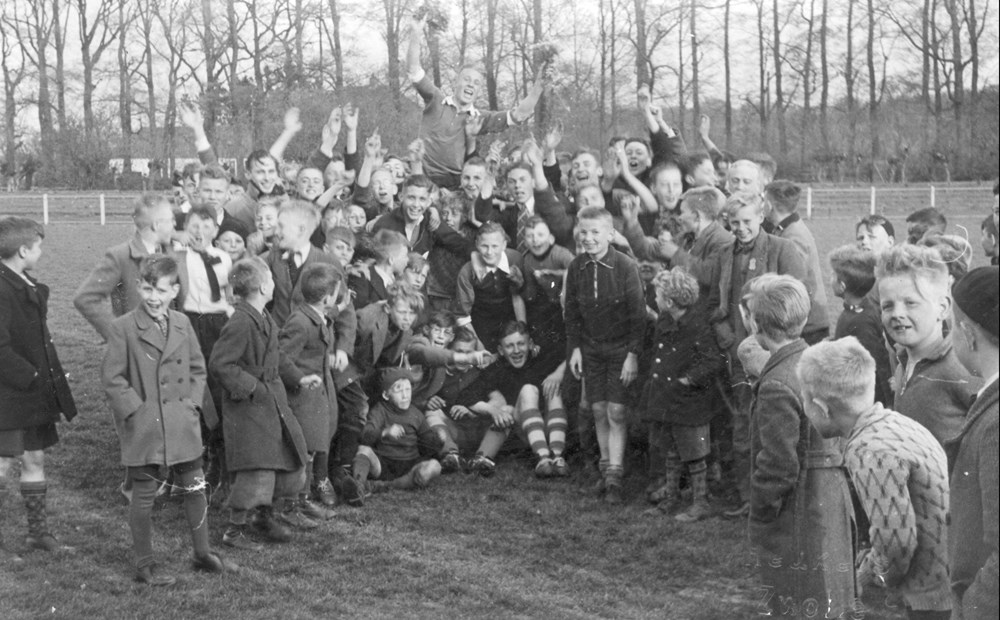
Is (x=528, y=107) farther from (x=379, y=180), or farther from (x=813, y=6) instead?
(x=813, y=6)

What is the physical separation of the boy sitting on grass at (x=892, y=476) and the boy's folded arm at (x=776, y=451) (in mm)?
448

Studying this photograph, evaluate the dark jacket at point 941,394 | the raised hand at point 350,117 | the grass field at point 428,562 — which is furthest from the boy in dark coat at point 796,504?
the raised hand at point 350,117

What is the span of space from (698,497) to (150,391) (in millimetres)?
3309

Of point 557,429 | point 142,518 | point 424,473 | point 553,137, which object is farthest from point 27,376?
point 553,137

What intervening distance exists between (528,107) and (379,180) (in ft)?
4.98

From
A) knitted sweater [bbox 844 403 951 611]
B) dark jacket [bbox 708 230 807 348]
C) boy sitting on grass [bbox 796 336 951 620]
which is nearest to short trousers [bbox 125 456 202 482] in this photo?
dark jacket [bbox 708 230 807 348]

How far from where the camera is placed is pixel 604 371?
7293 mm

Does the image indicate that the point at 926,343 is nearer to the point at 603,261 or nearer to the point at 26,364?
the point at 603,261

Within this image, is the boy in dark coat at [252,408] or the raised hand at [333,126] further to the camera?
the raised hand at [333,126]

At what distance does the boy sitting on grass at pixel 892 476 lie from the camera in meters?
3.38

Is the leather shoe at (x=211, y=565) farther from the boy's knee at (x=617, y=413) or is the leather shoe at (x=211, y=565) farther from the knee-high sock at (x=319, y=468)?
the boy's knee at (x=617, y=413)

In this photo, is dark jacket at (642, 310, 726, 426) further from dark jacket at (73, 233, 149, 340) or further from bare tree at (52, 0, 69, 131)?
bare tree at (52, 0, 69, 131)

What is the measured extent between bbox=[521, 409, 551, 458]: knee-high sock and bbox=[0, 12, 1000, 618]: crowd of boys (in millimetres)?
17

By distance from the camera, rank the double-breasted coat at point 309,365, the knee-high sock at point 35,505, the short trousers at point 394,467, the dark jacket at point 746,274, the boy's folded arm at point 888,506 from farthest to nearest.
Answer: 1. the short trousers at point 394,467
2. the double-breasted coat at point 309,365
3. the dark jacket at point 746,274
4. the knee-high sock at point 35,505
5. the boy's folded arm at point 888,506
